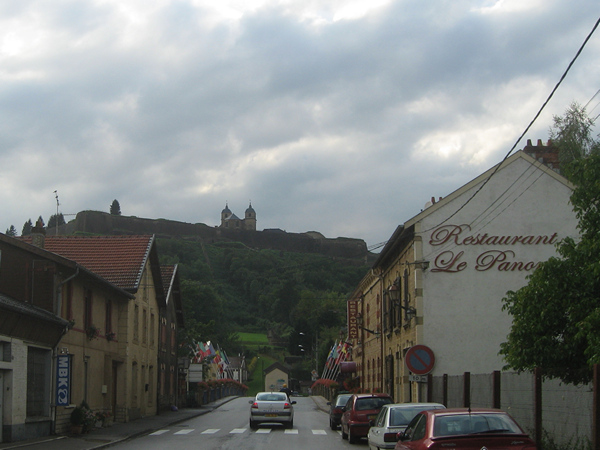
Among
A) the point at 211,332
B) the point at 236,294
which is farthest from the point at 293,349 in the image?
the point at 211,332

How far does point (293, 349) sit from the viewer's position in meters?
131

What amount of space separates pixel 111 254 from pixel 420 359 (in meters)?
15.5

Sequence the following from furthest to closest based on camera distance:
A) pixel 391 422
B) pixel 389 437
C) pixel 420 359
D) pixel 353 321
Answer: pixel 353 321, pixel 420 359, pixel 391 422, pixel 389 437

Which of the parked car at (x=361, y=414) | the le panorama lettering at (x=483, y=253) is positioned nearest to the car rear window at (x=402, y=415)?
the parked car at (x=361, y=414)

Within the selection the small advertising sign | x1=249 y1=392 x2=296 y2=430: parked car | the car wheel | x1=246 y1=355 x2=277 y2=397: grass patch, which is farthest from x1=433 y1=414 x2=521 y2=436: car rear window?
x1=246 y1=355 x2=277 y2=397: grass patch

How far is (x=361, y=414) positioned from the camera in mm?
20625

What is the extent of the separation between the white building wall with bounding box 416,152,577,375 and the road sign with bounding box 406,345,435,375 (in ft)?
7.79

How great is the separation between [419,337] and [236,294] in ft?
417

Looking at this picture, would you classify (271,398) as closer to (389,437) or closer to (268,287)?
(389,437)

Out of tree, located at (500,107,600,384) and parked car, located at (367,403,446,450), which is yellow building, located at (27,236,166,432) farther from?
tree, located at (500,107,600,384)

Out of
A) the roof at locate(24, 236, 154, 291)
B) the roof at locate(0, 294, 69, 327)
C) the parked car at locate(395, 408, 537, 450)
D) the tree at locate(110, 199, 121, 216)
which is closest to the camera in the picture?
the parked car at locate(395, 408, 537, 450)

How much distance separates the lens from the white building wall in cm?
2458

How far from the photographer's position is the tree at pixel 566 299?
16438mm

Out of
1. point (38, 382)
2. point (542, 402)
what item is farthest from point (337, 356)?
point (542, 402)
